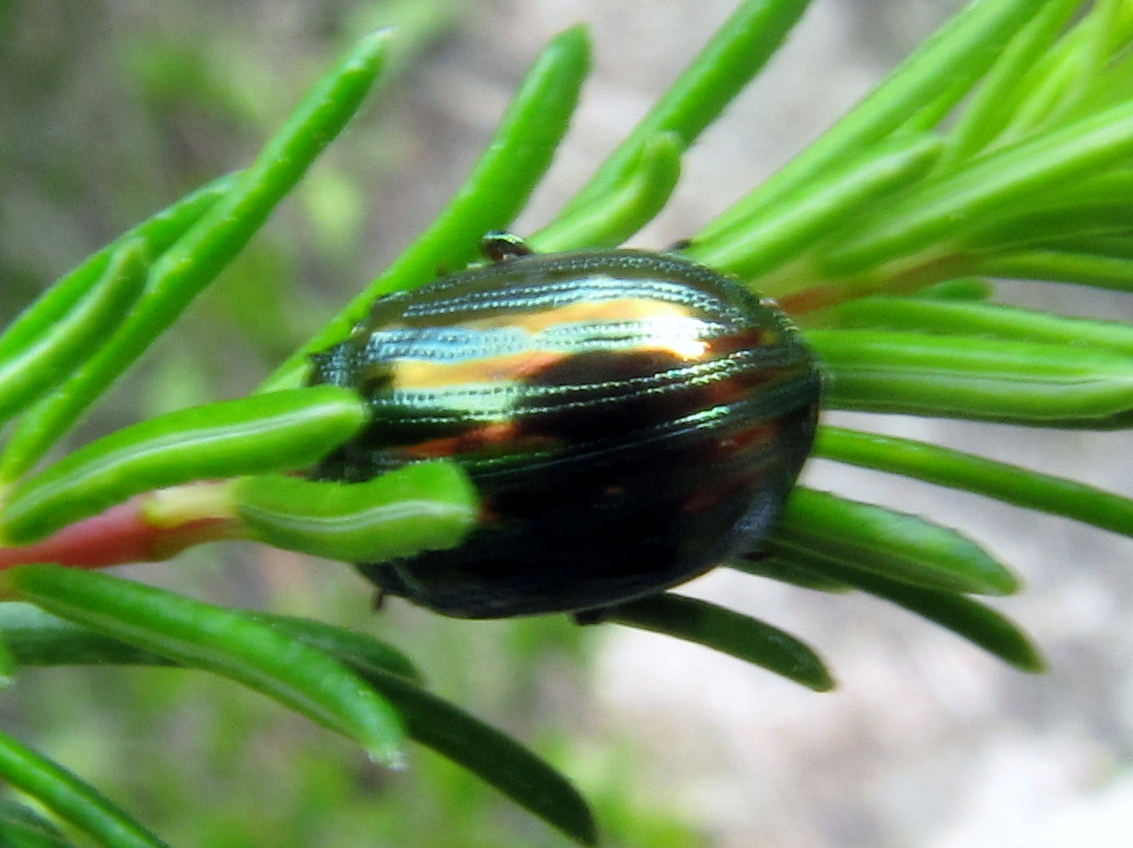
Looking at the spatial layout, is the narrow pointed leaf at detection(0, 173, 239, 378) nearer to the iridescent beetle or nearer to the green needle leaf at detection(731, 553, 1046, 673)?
the iridescent beetle

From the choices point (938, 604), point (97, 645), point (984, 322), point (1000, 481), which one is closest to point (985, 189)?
point (984, 322)

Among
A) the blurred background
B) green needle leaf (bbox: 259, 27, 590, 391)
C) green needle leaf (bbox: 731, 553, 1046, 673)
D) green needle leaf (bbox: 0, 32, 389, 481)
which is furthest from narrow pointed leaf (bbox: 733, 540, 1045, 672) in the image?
the blurred background

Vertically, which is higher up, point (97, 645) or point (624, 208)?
point (624, 208)

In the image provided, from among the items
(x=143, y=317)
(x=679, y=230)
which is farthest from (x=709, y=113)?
(x=679, y=230)

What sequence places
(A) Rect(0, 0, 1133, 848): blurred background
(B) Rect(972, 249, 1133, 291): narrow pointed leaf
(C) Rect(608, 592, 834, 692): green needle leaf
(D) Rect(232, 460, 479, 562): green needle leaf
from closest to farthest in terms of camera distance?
(D) Rect(232, 460, 479, 562): green needle leaf < (C) Rect(608, 592, 834, 692): green needle leaf < (B) Rect(972, 249, 1133, 291): narrow pointed leaf < (A) Rect(0, 0, 1133, 848): blurred background

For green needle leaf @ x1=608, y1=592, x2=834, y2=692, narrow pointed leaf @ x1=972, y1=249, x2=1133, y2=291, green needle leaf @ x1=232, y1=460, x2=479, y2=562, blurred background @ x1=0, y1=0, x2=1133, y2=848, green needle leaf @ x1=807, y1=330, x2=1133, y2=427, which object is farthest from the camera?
blurred background @ x1=0, y1=0, x2=1133, y2=848

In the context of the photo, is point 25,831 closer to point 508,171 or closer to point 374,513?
point 374,513

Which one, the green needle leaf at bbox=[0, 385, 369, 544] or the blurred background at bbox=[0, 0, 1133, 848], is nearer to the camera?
the green needle leaf at bbox=[0, 385, 369, 544]

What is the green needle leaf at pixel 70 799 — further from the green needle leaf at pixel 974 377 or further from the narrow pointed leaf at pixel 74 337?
the green needle leaf at pixel 974 377
